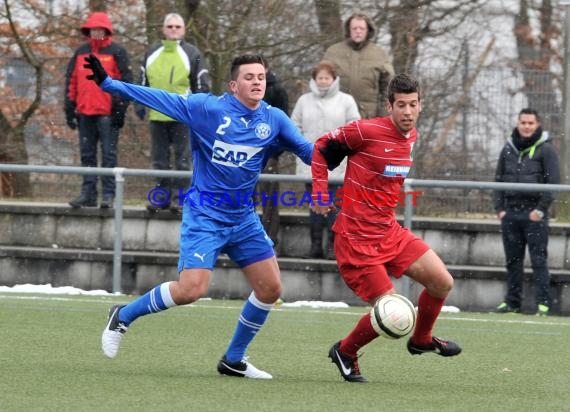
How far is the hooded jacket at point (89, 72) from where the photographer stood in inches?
489

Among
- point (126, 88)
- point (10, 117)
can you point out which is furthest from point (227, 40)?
point (126, 88)

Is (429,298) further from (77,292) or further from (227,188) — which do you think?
(77,292)

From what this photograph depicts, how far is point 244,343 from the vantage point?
746 centimetres

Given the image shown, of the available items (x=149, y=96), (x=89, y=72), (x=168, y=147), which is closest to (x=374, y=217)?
(x=149, y=96)

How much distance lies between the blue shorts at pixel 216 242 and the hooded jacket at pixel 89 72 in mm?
5238

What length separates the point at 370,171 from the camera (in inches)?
287

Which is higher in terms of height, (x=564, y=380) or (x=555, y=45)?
(x=555, y=45)

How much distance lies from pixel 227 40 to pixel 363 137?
793 cm

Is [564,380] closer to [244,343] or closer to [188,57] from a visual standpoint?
[244,343]

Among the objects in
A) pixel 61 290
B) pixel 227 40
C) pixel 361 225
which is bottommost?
pixel 61 290

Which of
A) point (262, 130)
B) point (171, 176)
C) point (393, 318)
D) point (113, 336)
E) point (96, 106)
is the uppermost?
point (96, 106)

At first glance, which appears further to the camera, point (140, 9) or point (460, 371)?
point (140, 9)

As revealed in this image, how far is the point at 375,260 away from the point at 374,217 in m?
0.24

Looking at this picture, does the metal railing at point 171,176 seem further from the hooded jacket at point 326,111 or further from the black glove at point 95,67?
the black glove at point 95,67
